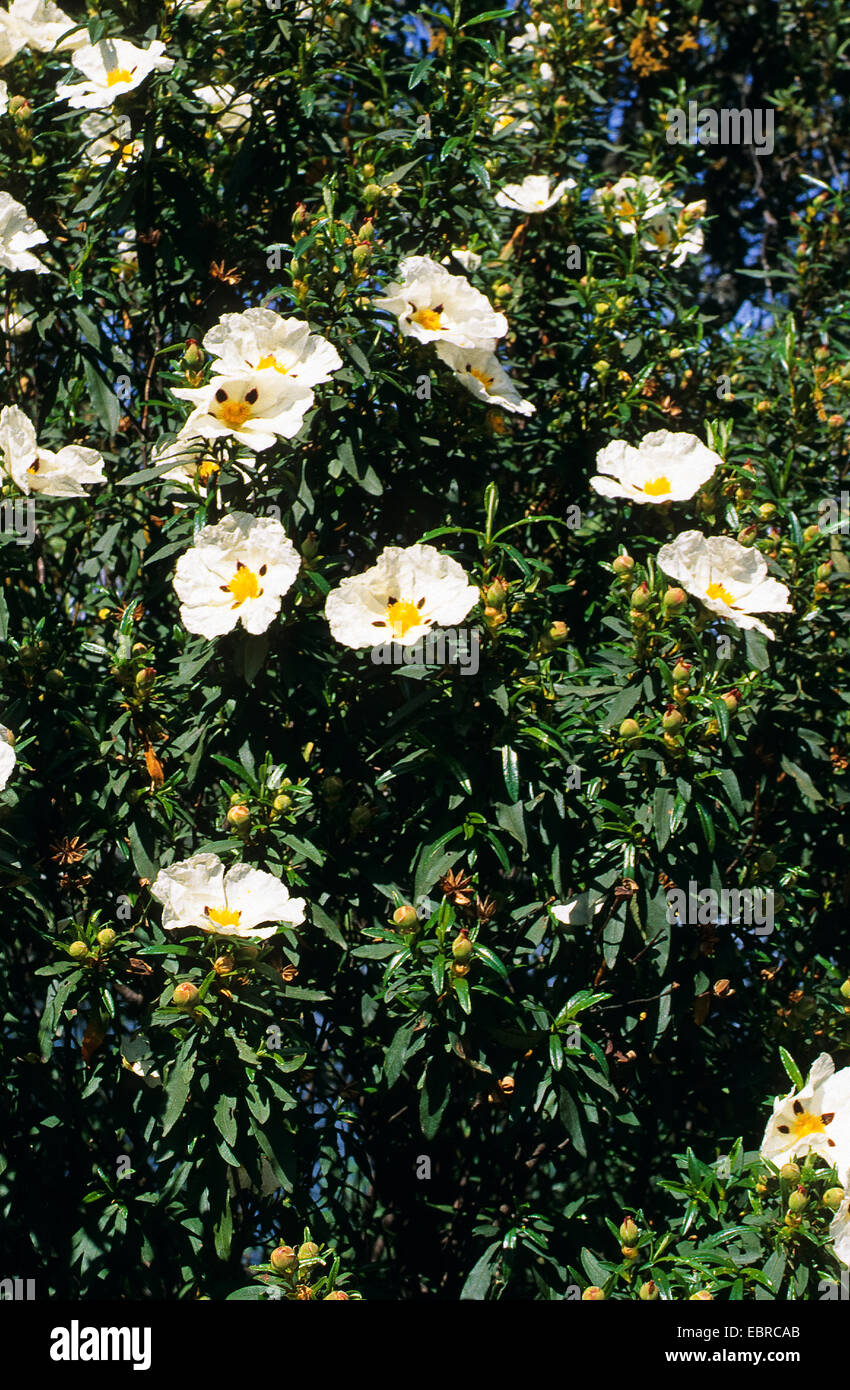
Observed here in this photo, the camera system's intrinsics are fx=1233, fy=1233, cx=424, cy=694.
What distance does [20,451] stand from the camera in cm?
276

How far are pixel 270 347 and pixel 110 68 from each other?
0.96 m

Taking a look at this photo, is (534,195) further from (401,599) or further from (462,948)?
(462,948)

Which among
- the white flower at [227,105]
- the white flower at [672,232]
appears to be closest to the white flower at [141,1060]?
the white flower at [227,105]

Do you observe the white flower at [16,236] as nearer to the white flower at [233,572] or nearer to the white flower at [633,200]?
the white flower at [233,572]

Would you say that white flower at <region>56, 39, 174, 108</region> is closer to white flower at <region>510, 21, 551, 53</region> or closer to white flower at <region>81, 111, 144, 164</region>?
white flower at <region>81, 111, 144, 164</region>

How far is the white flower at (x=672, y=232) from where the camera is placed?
365 cm

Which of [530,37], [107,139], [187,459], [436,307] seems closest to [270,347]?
[187,459]

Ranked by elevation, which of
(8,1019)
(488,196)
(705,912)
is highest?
(488,196)

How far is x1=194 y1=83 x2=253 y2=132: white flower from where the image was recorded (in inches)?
129

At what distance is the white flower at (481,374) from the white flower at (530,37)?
1.60 meters

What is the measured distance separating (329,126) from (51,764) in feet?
6.46
